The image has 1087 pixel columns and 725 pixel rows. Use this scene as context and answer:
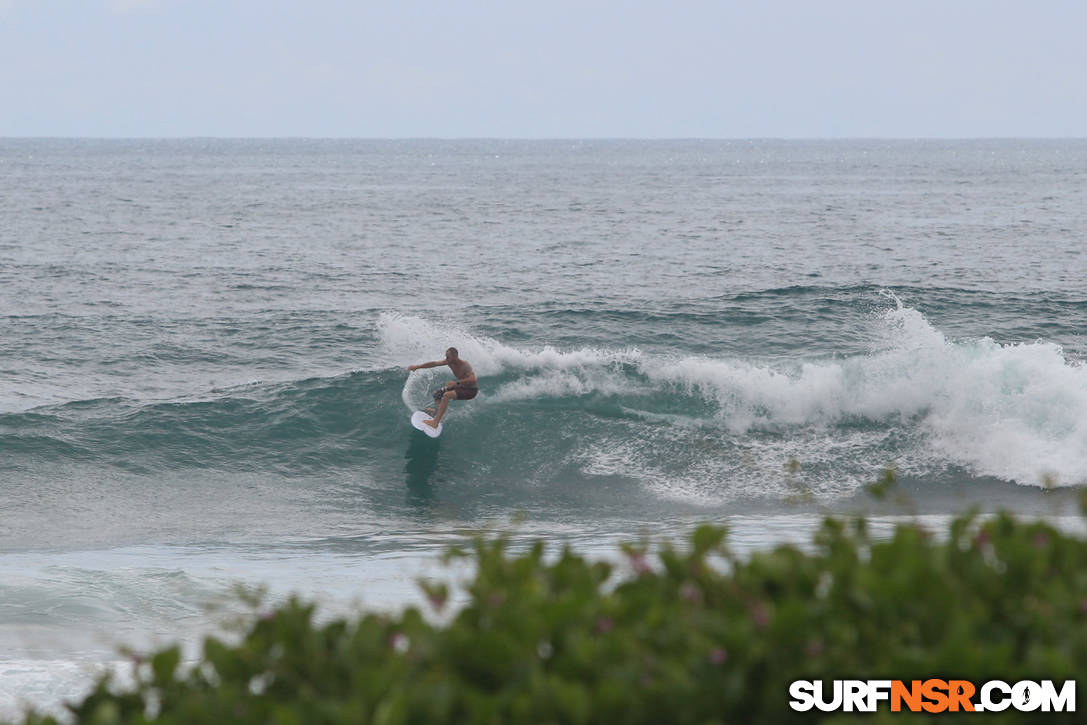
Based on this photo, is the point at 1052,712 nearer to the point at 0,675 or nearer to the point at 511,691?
the point at 511,691

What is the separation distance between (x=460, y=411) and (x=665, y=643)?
1605 cm

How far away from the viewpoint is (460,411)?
19000 mm

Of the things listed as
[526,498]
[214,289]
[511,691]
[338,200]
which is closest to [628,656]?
[511,691]

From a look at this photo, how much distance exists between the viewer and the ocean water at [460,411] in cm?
1215

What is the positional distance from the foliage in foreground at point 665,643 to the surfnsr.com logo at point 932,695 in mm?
24

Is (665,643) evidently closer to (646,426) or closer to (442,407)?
(442,407)

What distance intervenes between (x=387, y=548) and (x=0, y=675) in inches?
220

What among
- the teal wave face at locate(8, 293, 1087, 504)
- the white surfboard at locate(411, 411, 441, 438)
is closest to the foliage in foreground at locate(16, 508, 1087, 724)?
the teal wave face at locate(8, 293, 1087, 504)

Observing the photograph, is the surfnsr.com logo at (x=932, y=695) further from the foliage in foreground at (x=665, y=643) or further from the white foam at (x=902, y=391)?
the white foam at (x=902, y=391)

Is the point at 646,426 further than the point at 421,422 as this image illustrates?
Yes

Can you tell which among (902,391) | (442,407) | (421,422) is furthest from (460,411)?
(902,391)

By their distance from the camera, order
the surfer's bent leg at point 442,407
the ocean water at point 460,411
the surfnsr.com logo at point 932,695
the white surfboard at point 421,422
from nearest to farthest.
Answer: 1. the surfnsr.com logo at point 932,695
2. the ocean water at point 460,411
3. the surfer's bent leg at point 442,407
4. the white surfboard at point 421,422

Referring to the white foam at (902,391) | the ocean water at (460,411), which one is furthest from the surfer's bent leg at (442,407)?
the white foam at (902,391)

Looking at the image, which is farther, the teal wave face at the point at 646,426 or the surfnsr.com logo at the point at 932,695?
the teal wave face at the point at 646,426
